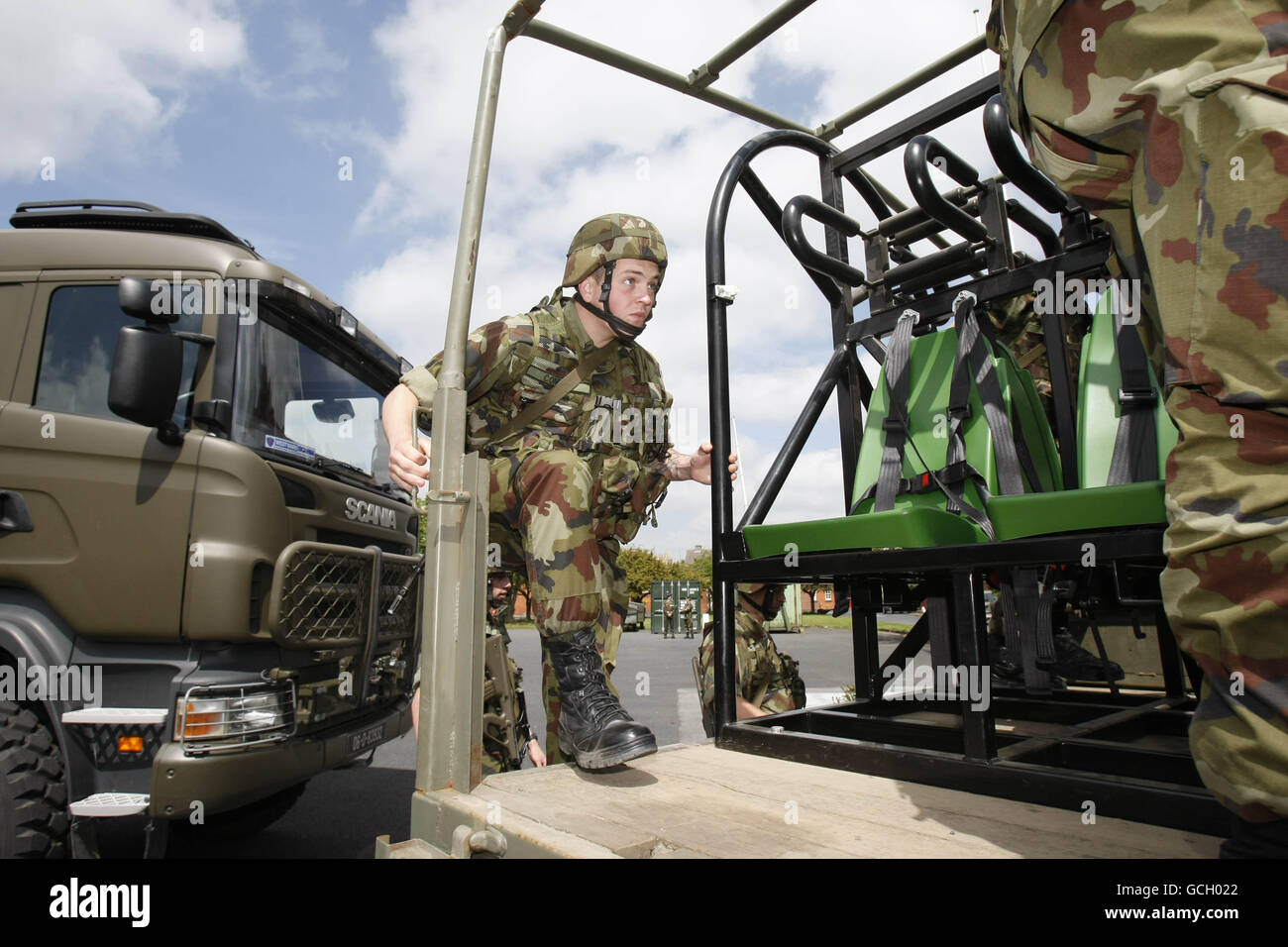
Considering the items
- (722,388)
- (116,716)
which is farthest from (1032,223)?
(116,716)

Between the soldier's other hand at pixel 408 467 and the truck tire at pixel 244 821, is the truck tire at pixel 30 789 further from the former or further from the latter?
the soldier's other hand at pixel 408 467

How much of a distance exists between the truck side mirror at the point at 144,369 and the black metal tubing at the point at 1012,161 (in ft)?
8.31

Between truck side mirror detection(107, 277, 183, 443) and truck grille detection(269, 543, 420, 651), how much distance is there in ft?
2.04

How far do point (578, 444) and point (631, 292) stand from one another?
1.65ft

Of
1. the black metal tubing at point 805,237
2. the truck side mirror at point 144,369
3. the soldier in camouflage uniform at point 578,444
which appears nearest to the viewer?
the soldier in camouflage uniform at point 578,444

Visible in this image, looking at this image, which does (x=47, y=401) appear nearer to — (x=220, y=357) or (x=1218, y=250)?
(x=220, y=357)

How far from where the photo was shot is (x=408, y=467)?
1671 mm

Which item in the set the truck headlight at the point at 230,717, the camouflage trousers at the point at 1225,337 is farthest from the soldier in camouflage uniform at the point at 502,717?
the camouflage trousers at the point at 1225,337

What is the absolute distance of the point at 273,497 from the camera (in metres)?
2.78

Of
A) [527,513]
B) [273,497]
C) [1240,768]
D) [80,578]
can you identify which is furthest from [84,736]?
[1240,768]

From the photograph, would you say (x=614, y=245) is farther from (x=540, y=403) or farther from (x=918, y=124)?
(x=918, y=124)

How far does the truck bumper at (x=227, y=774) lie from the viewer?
2.37 m
